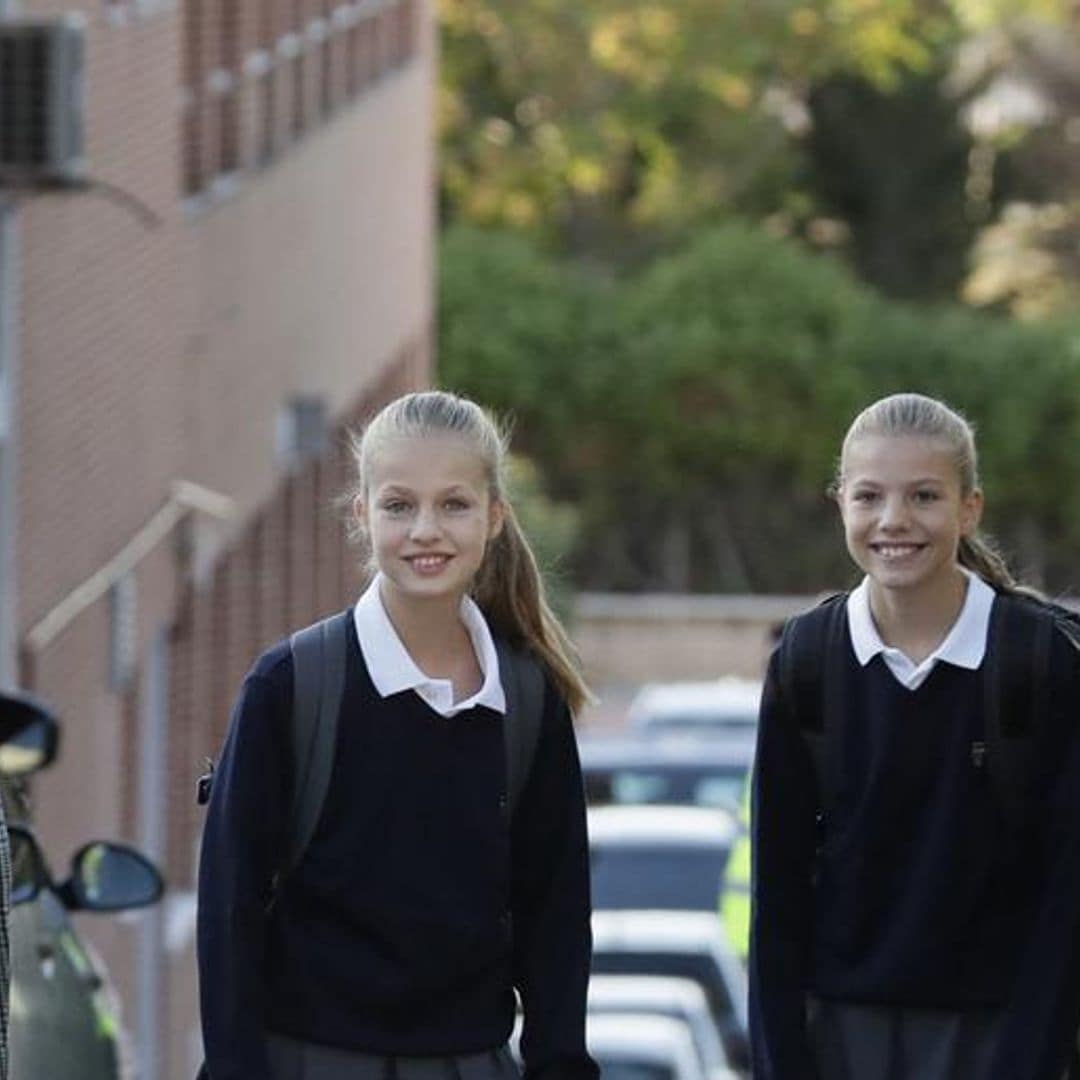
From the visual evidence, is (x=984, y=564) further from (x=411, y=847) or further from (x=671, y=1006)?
(x=671, y=1006)

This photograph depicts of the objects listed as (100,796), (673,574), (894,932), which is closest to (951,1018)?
(894,932)

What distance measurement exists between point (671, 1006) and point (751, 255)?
132 feet

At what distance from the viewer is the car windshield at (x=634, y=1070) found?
1460 centimetres

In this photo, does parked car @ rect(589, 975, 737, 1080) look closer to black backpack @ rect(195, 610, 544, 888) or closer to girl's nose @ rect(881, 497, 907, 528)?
girl's nose @ rect(881, 497, 907, 528)

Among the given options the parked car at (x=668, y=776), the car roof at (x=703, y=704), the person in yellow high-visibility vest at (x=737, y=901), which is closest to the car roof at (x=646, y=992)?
the person in yellow high-visibility vest at (x=737, y=901)

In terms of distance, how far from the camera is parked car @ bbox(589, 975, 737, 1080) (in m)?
16.1

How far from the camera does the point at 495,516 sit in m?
5.82

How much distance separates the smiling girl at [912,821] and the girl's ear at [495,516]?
0.42 m

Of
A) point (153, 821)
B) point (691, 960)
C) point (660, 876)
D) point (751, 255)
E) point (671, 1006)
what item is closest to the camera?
point (671, 1006)

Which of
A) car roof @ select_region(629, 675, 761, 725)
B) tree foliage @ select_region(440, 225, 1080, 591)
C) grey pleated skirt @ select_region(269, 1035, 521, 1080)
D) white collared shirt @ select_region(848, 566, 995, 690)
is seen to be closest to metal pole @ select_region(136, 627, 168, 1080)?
car roof @ select_region(629, 675, 761, 725)

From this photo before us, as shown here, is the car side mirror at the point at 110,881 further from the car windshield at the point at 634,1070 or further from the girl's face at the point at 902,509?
the car windshield at the point at 634,1070

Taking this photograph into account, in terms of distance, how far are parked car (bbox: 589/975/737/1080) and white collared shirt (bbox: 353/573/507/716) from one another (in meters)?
10.2

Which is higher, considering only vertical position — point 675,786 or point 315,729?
point 315,729

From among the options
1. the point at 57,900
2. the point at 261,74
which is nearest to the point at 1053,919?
the point at 57,900
